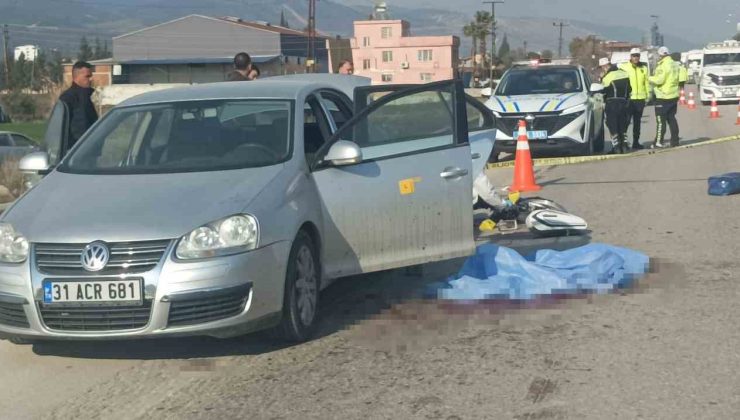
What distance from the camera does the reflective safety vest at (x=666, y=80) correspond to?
19.1m

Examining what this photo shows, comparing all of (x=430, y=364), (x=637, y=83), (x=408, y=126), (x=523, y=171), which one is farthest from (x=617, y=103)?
(x=430, y=364)

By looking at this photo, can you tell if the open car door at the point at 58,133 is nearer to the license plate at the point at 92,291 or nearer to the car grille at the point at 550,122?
Result: the license plate at the point at 92,291

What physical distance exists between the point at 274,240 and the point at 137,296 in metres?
0.86

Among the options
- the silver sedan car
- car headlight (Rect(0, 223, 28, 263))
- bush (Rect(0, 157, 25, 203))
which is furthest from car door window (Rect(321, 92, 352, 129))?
bush (Rect(0, 157, 25, 203))

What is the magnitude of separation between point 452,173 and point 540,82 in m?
12.0

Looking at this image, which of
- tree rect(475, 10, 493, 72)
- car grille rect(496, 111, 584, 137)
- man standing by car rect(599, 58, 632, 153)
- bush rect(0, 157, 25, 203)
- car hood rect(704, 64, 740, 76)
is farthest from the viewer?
tree rect(475, 10, 493, 72)

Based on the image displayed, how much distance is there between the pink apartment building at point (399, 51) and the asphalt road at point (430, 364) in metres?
108

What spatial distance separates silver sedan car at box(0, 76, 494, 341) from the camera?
563 cm

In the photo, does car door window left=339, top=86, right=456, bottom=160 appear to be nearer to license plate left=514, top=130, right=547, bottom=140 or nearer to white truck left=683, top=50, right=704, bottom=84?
license plate left=514, top=130, right=547, bottom=140

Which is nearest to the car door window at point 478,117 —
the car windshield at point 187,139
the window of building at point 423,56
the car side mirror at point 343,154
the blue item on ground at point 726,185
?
the car windshield at point 187,139

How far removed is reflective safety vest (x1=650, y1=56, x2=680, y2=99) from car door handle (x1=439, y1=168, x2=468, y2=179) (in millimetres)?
12984

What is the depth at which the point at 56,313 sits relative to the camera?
569 centimetres

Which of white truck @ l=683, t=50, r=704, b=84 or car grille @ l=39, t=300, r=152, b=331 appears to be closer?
car grille @ l=39, t=300, r=152, b=331

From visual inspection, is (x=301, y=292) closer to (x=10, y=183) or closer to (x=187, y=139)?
(x=187, y=139)
